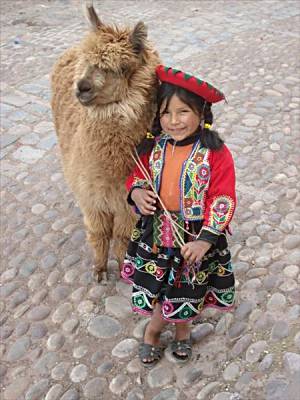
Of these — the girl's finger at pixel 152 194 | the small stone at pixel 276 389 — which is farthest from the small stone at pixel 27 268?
the small stone at pixel 276 389

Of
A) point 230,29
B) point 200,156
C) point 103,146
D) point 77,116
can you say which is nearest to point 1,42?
point 230,29

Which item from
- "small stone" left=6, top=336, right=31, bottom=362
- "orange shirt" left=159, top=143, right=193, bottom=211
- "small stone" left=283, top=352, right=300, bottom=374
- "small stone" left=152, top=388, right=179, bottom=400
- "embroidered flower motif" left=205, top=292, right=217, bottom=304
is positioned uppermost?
"orange shirt" left=159, top=143, right=193, bottom=211

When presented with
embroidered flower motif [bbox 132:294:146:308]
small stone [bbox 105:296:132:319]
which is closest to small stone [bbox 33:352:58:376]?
small stone [bbox 105:296:132:319]

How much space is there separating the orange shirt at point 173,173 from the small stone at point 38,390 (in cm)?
143

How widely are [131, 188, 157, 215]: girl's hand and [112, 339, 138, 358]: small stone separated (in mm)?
1090

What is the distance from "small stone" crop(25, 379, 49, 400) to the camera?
3121 mm

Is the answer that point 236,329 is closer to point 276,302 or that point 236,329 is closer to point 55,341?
point 276,302

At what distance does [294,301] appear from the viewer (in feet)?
11.5

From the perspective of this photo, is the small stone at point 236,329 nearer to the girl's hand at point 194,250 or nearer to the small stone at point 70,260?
the girl's hand at point 194,250

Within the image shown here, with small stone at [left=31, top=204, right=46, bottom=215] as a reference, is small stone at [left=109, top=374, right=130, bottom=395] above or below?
below

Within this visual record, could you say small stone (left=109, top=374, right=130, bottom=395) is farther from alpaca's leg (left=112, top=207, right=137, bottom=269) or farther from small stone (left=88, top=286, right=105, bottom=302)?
alpaca's leg (left=112, top=207, right=137, bottom=269)

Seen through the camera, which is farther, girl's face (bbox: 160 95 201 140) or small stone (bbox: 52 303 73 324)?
small stone (bbox: 52 303 73 324)

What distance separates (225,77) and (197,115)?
488cm

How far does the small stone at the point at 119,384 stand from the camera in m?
3.09
